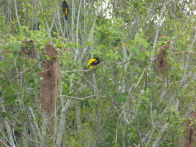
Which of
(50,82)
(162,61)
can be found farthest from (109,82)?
(50,82)

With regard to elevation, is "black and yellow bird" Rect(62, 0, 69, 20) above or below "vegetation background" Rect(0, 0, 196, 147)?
above

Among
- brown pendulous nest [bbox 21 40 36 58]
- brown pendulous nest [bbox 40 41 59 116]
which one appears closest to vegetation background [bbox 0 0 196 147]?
brown pendulous nest [bbox 21 40 36 58]

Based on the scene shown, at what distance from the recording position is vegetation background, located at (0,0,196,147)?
3.27 m

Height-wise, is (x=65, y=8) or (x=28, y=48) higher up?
(x=65, y=8)

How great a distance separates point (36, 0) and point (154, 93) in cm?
290

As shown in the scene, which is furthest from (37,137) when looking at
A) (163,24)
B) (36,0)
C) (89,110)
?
(163,24)

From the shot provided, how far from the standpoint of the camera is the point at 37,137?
4.61m

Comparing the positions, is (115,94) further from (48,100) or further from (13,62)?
(13,62)

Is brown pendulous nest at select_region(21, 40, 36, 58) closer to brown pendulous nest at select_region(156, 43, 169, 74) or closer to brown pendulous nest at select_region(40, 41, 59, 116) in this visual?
brown pendulous nest at select_region(40, 41, 59, 116)

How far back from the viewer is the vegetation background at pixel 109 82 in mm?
3268

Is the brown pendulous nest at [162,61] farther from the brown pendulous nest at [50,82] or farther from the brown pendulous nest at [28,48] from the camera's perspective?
the brown pendulous nest at [28,48]

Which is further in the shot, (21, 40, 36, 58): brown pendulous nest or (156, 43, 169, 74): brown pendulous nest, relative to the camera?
(156, 43, 169, 74): brown pendulous nest

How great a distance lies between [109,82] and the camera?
14.0ft

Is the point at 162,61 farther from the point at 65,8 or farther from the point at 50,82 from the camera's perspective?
the point at 65,8
